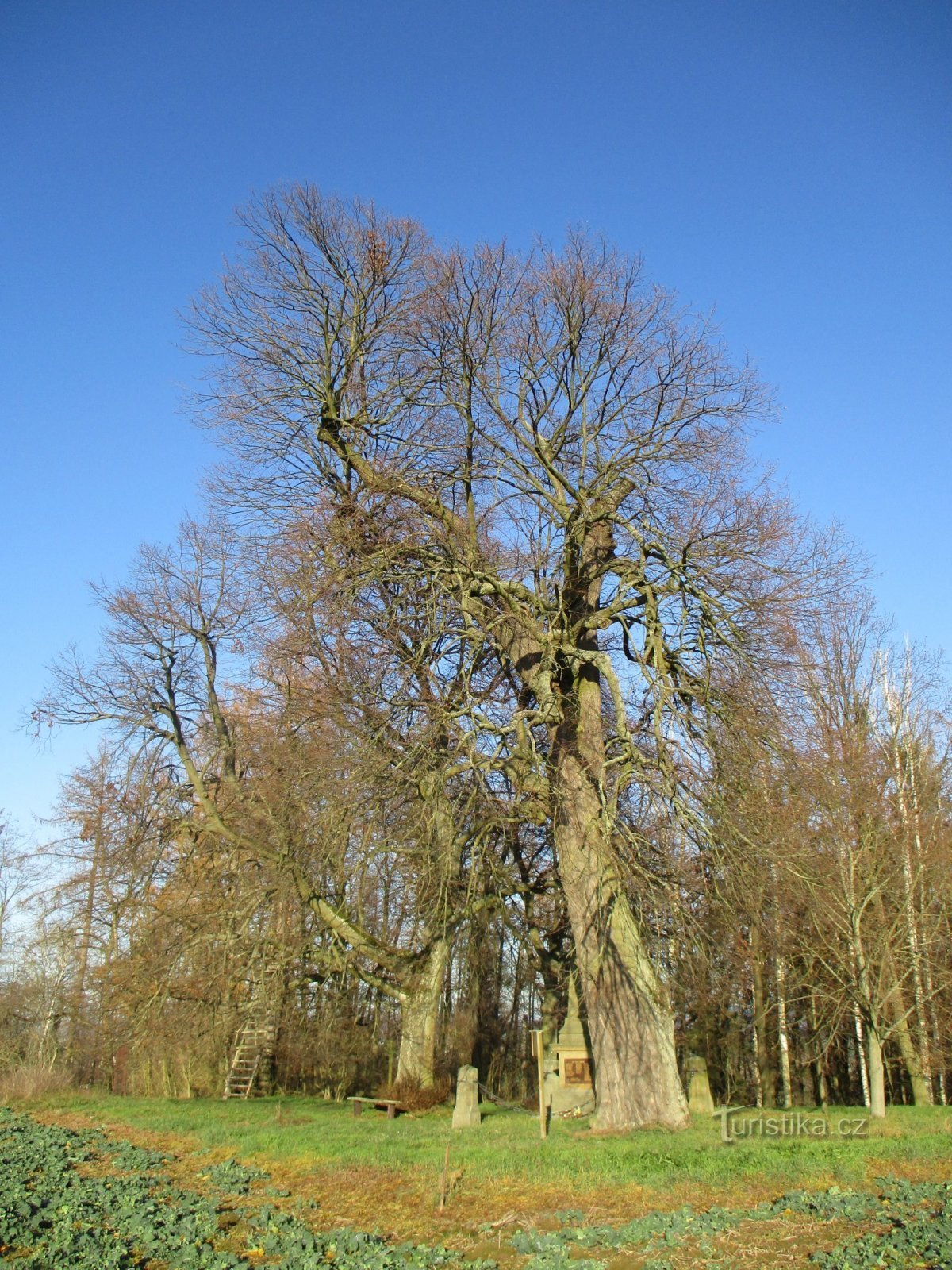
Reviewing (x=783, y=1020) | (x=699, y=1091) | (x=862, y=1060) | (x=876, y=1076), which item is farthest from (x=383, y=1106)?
(x=862, y=1060)

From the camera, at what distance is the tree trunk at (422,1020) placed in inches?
679

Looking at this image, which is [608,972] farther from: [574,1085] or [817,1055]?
[817,1055]

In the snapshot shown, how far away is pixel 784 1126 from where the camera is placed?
12547 mm

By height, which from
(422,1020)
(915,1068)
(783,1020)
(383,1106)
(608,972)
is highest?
(608,972)

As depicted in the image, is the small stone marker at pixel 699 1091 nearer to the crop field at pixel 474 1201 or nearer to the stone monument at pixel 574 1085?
the stone monument at pixel 574 1085

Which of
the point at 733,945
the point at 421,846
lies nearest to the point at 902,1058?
the point at 733,945

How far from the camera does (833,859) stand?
1698 cm

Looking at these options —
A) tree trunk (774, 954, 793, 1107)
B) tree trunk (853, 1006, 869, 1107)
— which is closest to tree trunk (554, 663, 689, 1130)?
tree trunk (774, 954, 793, 1107)

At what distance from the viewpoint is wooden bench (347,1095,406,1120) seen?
1527cm

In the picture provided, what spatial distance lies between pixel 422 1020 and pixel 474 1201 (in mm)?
9557

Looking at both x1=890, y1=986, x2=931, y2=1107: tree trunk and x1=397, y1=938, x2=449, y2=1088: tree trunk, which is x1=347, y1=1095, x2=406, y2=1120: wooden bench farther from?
x1=890, y1=986, x2=931, y2=1107: tree trunk

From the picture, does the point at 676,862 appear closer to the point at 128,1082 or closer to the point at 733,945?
the point at 733,945

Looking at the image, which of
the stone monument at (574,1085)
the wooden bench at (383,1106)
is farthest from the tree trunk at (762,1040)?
the wooden bench at (383,1106)

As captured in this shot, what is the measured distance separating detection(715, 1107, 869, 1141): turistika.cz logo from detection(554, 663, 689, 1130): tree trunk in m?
0.80
